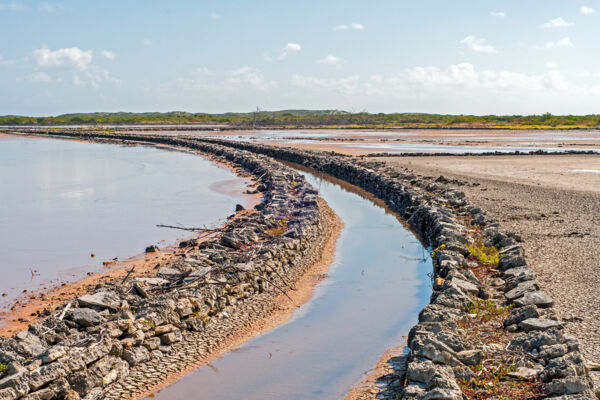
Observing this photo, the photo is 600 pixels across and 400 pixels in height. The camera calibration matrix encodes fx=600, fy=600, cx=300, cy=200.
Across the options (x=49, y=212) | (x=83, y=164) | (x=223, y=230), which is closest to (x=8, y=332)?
(x=223, y=230)

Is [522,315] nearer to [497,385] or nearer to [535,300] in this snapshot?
[535,300]

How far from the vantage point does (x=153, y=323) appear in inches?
317

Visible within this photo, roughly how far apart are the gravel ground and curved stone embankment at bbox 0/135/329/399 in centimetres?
484

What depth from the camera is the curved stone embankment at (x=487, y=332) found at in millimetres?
6050

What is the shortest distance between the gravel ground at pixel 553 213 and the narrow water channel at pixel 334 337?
2413 mm

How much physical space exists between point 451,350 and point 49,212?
17.1 meters

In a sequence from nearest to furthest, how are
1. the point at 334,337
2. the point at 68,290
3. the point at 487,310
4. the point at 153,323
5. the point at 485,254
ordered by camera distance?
the point at 153,323 → the point at 487,310 → the point at 334,337 → the point at 68,290 → the point at 485,254

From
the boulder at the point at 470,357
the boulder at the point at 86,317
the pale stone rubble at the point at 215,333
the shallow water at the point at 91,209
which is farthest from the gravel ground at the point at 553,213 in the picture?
the shallow water at the point at 91,209

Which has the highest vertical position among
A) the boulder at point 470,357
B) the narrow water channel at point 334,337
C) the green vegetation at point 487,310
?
the boulder at point 470,357

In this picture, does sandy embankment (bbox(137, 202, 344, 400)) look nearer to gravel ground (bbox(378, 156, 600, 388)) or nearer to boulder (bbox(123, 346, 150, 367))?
boulder (bbox(123, 346, 150, 367))

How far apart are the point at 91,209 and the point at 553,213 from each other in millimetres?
15103

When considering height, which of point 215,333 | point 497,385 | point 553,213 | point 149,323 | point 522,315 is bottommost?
point 215,333

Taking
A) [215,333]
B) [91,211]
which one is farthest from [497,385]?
[91,211]

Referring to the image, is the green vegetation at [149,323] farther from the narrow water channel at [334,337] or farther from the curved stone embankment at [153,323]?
the narrow water channel at [334,337]
